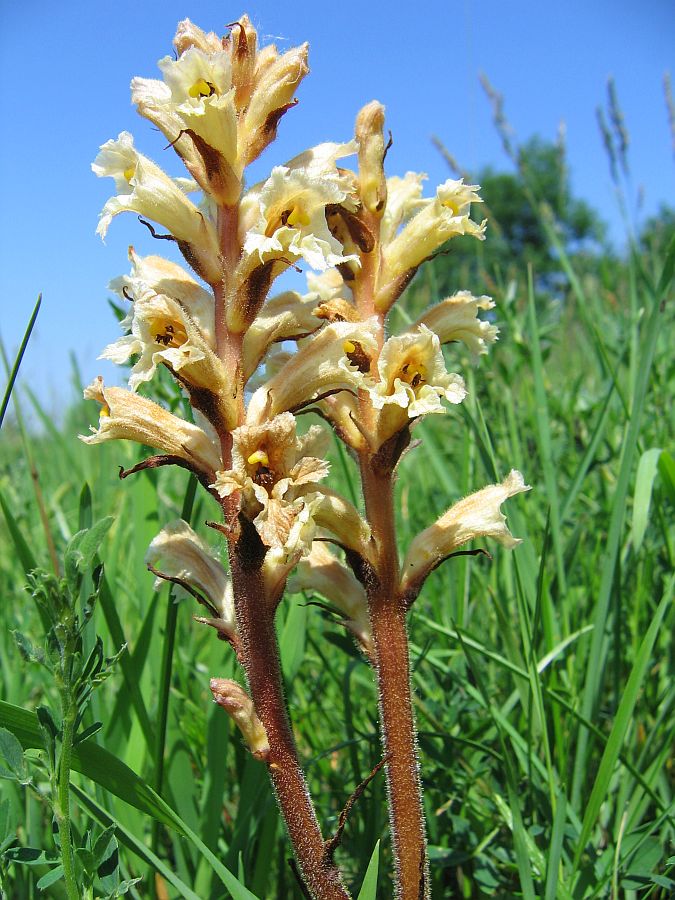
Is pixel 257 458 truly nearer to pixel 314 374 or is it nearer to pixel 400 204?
pixel 314 374

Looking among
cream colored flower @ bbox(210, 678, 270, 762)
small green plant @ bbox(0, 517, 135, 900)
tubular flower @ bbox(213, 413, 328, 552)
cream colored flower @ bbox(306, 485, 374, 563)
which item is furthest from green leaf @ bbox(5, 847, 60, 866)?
cream colored flower @ bbox(306, 485, 374, 563)

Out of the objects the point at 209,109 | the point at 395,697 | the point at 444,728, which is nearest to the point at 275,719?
the point at 395,697

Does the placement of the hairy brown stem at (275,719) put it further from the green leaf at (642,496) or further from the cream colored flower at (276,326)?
the green leaf at (642,496)

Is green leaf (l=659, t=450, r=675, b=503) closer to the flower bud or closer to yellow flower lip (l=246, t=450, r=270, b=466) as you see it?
the flower bud

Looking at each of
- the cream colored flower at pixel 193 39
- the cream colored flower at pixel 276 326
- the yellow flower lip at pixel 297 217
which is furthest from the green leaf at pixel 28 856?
the cream colored flower at pixel 193 39

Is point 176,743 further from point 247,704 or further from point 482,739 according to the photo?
point 482,739
